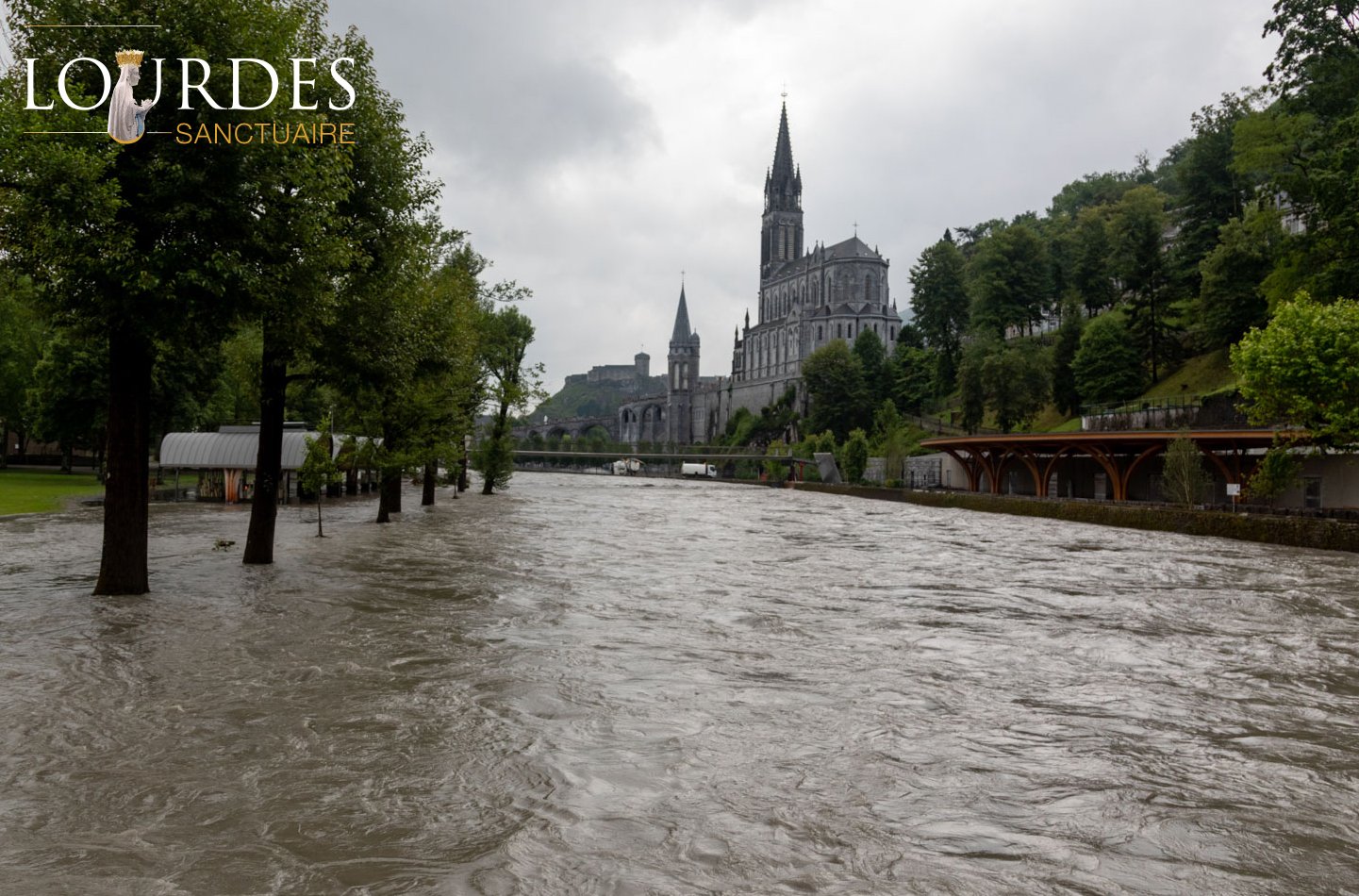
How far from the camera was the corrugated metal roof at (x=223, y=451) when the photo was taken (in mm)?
48969

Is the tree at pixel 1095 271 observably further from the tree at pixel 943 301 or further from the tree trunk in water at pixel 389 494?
the tree trunk in water at pixel 389 494

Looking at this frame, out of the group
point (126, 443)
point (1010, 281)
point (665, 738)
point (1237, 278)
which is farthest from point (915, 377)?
point (665, 738)

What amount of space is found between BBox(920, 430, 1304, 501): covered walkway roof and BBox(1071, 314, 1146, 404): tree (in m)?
12.7

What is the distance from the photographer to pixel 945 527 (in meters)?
44.2

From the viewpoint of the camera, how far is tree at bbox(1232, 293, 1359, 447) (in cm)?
3406

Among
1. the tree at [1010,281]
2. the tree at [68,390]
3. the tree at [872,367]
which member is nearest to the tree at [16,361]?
the tree at [68,390]

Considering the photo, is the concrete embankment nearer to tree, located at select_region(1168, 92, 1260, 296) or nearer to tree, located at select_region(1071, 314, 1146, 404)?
tree, located at select_region(1071, 314, 1146, 404)

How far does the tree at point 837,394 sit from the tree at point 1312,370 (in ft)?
268

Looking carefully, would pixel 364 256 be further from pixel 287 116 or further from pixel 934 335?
pixel 934 335

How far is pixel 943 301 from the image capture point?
110375mm

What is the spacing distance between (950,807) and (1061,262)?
10402 centimetres

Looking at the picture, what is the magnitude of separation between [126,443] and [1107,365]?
73.4 meters

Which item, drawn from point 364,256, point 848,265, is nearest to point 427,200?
point 364,256

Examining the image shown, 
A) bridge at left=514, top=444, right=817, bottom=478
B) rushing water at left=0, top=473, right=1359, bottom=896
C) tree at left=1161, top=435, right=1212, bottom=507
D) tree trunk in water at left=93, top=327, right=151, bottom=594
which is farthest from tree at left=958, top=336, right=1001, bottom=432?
tree trunk in water at left=93, top=327, right=151, bottom=594
